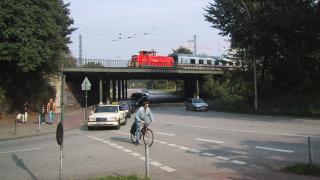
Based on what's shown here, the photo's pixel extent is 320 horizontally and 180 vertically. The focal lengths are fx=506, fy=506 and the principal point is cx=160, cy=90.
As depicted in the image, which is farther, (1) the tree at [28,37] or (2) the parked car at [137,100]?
(2) the parked car at [137,100]

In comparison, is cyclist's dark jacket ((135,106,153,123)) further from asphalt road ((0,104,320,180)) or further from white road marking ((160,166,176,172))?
white road marking ((160,166,176,172))

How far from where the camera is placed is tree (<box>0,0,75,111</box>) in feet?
115

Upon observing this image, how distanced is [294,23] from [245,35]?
6.38 meters

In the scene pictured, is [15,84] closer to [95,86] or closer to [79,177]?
[79,177]

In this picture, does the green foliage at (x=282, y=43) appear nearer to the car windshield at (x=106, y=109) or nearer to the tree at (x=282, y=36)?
the tree at (x=282, y=36)

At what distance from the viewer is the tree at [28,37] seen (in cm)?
3494

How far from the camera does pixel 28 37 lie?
118ft

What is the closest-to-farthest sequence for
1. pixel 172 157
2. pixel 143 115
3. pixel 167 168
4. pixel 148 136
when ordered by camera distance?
pixel 167 168 < pixel 172 157 < pixel 148 136 < pixel 143 115

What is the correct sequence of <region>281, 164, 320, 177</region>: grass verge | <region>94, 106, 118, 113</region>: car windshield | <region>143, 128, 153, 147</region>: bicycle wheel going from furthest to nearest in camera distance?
<region>94, 106, 118, 113</region>: car windshield
<region>143, 128, 153, 147</region>: bicycle wheel
<region>281, 164, 320, 177</region>: grass verge

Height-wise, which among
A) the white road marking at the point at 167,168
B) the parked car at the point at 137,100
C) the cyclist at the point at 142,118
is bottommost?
the white road marking at the point at 167,168

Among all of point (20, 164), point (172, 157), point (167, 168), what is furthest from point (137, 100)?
point (167, 168)

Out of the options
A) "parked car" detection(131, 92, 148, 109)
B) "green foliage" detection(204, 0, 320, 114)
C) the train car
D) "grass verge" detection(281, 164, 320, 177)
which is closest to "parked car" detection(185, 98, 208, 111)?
"parked car" detection(131, 92, 148, 109)

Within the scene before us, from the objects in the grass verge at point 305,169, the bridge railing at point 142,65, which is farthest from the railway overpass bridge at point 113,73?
the grass verge at point 305,169

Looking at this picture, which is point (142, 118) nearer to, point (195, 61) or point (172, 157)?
point (172, 157)
